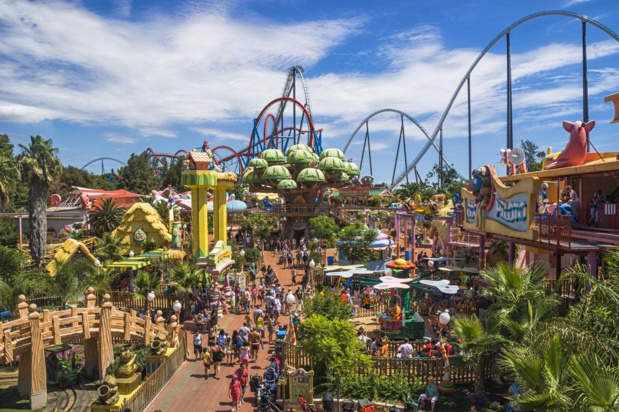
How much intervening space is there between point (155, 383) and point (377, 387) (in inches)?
194

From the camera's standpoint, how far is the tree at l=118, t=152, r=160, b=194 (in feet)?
217

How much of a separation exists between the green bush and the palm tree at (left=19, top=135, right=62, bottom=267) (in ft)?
65.4

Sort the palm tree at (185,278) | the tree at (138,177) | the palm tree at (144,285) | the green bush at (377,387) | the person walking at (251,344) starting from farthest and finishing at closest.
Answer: the tree at (138,177) → the palm tree at (144,285) → the palm tree at (185,278) → the person walking at (251,344) → the green bush at (377,387)

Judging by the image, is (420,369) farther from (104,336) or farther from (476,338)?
A: (104,336)

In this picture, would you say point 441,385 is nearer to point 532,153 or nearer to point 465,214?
point 465,214

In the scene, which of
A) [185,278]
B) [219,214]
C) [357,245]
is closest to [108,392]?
[185,278]

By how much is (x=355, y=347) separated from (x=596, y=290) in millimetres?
5116

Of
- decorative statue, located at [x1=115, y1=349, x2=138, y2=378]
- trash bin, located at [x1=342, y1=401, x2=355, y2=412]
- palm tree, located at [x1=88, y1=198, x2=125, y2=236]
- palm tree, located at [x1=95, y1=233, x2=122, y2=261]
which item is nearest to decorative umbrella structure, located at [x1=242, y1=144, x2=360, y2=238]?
palm tree, located at [x1=88, y1=198, x2=125, y2=236]

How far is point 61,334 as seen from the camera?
12.2 metres

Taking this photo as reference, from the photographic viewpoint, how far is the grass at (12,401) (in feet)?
38.8

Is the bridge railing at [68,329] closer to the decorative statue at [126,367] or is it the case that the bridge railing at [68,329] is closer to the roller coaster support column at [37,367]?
the roller coaster support column at [37,367]

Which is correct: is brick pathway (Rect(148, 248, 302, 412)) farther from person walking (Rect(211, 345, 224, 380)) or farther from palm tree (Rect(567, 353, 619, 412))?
palm tree (Rect(567, 353, 619, 412))

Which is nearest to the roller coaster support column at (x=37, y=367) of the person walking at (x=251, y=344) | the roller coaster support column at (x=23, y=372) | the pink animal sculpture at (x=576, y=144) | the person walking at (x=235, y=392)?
the roller coaster support column at (x=23, y=372)

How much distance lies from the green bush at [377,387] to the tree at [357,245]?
12672 millimetres
